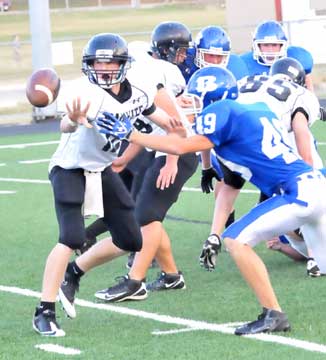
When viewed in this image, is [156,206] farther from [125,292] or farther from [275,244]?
[275,244]

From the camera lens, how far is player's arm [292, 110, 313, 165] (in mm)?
7074

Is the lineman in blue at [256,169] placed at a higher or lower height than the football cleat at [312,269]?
higher

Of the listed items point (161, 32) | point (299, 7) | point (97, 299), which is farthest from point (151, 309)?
point (299, 7)

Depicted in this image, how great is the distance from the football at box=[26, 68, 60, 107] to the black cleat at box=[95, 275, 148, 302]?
52.5 inches

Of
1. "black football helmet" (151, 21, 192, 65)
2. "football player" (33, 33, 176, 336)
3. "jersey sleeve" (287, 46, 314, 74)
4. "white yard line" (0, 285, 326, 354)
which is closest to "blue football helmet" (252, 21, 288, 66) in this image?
"jersey sleeve" (287, 46, 314, 74)

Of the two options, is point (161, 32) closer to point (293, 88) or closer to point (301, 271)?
point (293, 88)

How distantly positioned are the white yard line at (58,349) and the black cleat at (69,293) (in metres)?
0.45

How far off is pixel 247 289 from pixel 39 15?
37.7 feet

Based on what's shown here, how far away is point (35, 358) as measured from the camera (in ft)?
18.6

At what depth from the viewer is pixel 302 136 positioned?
708 cm

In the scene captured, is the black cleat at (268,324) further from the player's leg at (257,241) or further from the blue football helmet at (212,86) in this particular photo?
the blue football helmet at (212,86)

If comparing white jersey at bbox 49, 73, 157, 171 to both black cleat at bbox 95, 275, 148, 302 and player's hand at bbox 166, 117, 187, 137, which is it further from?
black cleat at bbox 95, 275, 148, 302

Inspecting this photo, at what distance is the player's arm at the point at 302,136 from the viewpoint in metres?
7.07

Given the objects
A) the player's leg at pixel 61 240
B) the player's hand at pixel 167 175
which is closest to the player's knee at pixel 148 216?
the player's hand at pixel 167 175
